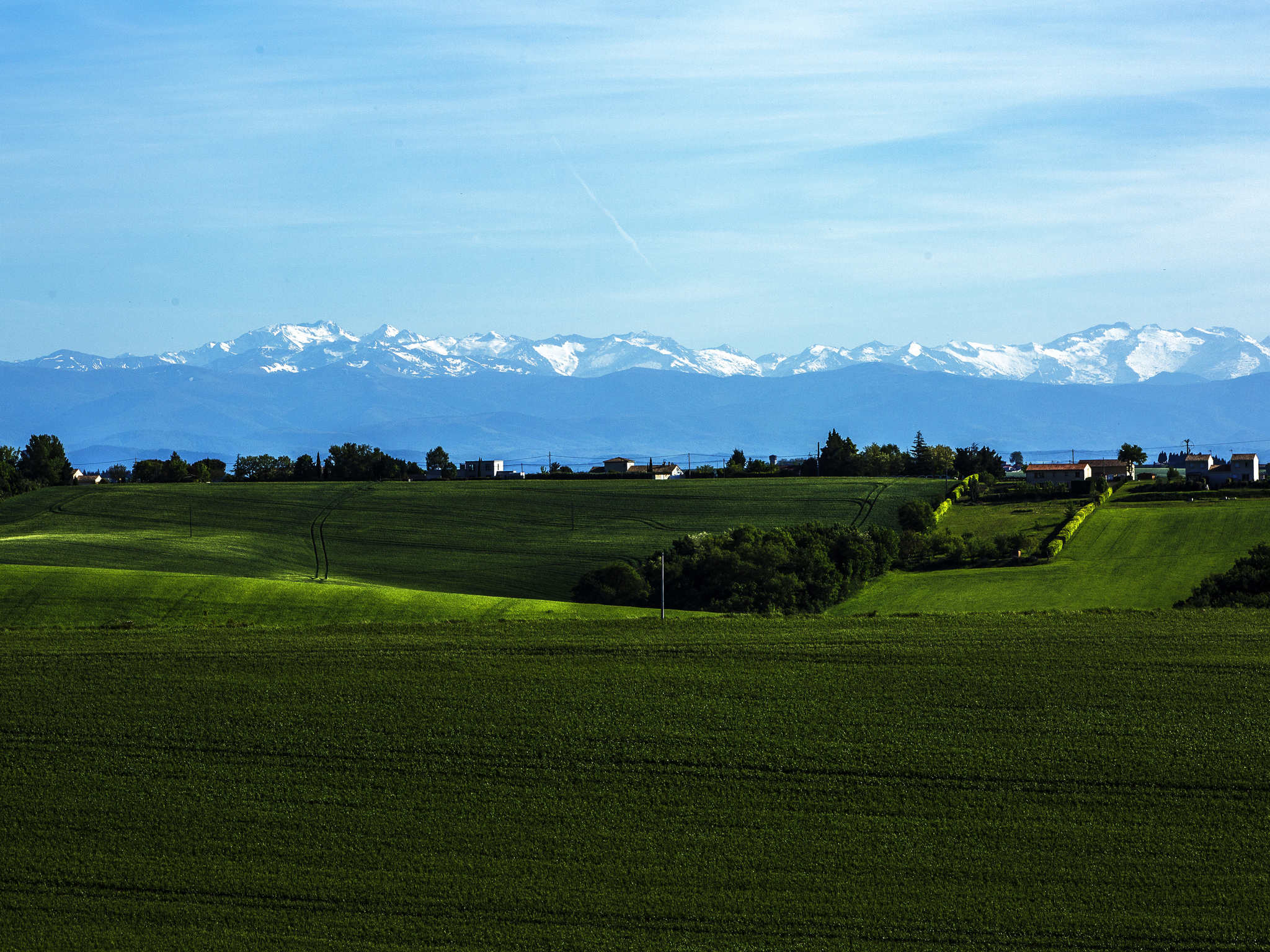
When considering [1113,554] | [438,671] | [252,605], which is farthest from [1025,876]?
[1113,554]

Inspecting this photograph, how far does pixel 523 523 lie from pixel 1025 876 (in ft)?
227

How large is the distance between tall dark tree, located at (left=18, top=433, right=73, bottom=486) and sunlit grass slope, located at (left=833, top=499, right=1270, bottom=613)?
96.5 meters

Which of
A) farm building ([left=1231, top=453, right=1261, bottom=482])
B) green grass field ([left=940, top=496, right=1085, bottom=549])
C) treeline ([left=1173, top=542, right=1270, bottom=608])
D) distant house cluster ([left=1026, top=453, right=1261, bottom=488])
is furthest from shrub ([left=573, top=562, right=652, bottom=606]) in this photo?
farm building ([left=1231, top=453, right=1261, bottom=482])

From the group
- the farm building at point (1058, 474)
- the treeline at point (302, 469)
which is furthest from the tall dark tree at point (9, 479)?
the farm building at point (1058, 474)

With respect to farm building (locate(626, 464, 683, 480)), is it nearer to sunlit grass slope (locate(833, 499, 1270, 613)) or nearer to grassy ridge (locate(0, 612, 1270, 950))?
sunlit grass slope (locate(833, 499, 1270, 613))

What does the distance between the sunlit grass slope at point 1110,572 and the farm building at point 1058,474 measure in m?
26.8

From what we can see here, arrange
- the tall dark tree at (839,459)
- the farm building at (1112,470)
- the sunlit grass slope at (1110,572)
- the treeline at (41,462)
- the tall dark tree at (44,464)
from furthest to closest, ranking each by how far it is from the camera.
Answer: the tall dark tree at (44,464) < the treeline at (41,462) < the tall dark tree at (839,459) < the farm building at (1112,470) < the sunlit grass slope at (1110,572)

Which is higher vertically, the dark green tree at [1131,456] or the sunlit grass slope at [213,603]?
the dark green tree at [1131,456]

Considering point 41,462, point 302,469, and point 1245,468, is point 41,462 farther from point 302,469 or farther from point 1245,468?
point 1245,468

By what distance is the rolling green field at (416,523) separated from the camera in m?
65.8

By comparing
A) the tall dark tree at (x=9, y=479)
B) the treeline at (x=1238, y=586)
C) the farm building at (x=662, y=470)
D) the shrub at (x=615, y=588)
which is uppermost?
the farm building at (x=662, y=470)

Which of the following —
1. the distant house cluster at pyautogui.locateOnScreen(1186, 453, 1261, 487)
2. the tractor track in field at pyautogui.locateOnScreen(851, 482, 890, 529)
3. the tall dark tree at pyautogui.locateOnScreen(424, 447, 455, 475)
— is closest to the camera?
the tractor track in field at pyautogui.locateOnScreen(851, 482, 890, 529)

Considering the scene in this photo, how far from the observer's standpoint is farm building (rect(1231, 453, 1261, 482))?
115000 mm

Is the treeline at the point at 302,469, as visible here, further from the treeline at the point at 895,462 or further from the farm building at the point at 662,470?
the treeline at the point at 895,462
